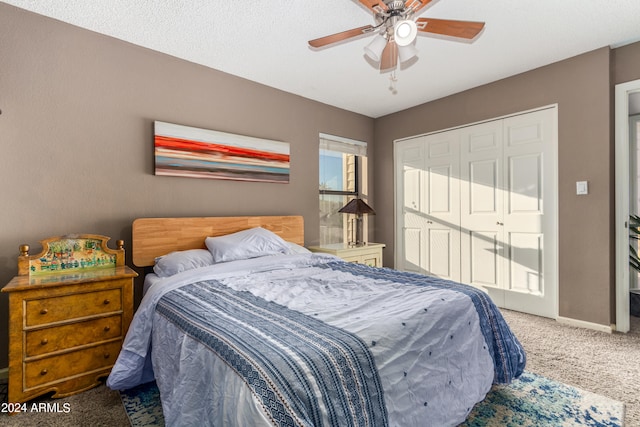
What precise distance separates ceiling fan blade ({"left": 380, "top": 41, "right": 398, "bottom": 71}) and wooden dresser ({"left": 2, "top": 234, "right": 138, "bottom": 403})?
2233 millimetres

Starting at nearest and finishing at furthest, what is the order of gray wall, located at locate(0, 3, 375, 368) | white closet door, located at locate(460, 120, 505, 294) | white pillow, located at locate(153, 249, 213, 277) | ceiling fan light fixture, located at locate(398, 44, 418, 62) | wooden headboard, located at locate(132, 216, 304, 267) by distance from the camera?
ceiling fan light fixture, located at locate(398, 44, 418, 62) → gray wall, located at locate(0, 3, 375, 368) → white pillow, located at locate(153, 249, 213, 277) → wooden headboard, located at locate(132, 216, 304, 267) → white closet door, located at locate(460, 120, 505, 294)

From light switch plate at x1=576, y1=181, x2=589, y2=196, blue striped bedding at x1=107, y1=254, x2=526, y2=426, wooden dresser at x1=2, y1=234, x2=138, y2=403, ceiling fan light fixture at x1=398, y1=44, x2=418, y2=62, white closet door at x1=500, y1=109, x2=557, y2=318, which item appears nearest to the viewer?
blue striped bedding at x1=107, y1=254, x2=526, y2=426

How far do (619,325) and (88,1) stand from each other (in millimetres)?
4901

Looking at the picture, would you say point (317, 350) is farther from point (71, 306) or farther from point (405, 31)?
point (71, 306)

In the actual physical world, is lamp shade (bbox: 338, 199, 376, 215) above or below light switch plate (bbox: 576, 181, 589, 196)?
below

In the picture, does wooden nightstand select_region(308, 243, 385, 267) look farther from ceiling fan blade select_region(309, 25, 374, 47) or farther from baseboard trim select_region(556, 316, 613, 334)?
ceiling fan blade select_region(309, 25, 374, 47)

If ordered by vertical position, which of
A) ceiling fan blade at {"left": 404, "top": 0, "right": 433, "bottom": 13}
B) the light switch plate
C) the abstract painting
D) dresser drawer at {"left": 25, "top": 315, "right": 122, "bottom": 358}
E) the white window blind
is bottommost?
dresser drawer at {"left": 25, "top": 315, "right": 122, "bottom": 358}

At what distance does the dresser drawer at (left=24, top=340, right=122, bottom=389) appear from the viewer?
6.02 ft

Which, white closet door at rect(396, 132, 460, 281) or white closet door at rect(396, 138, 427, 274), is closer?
white closet door at rect(396, 132, 460, 281)

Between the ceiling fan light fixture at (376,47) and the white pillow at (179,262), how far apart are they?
1908 millimetres

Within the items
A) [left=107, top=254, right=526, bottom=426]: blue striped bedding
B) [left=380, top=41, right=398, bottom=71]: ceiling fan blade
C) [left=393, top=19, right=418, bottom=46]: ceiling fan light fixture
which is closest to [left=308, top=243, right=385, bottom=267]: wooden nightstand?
[left=107, top=254, right=526, bottom=426]: blue striped bedding

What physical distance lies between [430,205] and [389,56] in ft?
8.21

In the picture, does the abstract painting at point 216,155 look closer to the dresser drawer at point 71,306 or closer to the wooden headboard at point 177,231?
the wooden headboard at point 177,231

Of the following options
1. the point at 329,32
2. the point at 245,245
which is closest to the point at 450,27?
the point at 329,32
